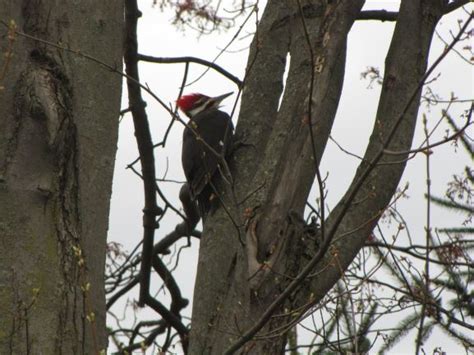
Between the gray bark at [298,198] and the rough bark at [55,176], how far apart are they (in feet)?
2.01

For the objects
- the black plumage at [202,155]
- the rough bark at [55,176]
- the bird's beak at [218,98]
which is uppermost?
the bird's beak at [218,98]

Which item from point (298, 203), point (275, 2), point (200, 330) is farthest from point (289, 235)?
point (275, 2)

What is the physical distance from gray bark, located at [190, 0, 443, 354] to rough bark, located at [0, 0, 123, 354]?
0.61 metres

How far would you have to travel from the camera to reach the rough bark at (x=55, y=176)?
225 centimetres

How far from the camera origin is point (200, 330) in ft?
12.7

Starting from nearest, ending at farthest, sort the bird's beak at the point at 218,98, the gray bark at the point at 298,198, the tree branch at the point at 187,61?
the gray bark at the point at 298,198 < the tree branch at the point at 187,61 < the bird's beak at the point at 218,98

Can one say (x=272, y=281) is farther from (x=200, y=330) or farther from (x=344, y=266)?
(x=200, y=330)

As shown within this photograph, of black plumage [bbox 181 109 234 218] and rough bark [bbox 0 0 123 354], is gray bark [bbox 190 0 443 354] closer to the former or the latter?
rough bark [bbox 0 0 123 354]

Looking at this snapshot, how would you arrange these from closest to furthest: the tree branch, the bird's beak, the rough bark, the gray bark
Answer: the rough bark
the gray bark
the tree branch
the bird's beak

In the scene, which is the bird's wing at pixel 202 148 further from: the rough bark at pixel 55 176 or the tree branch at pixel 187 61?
the rough bark at pixel 55 176

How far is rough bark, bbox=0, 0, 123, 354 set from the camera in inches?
88.4

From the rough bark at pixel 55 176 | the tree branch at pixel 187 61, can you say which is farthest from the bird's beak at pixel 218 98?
the rough bark at pixel 55 176

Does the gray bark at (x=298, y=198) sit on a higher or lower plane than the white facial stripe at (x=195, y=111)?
lower

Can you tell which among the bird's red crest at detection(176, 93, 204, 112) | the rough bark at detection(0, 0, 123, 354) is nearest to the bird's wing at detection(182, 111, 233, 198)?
the bird's red crest at detection(176, 93, 204, 112)
